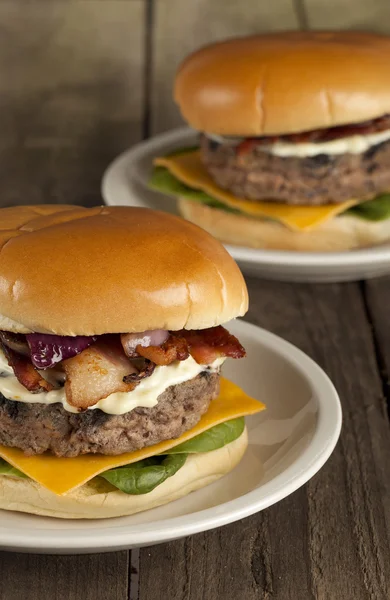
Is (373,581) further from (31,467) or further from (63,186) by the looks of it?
(63,186)

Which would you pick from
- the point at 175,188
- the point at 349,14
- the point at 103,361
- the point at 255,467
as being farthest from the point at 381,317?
the point at 349,14

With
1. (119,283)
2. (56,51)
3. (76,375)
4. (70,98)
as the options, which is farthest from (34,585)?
(56,51)

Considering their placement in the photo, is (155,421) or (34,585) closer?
(34,585)

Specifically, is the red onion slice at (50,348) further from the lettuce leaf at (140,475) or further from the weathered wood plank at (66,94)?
the weathered wood plank at (66,94)

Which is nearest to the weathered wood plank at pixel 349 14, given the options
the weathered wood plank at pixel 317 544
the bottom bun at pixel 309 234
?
the bottom bun at pixel 309 234

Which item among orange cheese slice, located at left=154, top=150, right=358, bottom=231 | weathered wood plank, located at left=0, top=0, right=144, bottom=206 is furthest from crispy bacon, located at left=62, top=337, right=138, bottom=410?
weathered wood plank, located at left=0, top=0, right=144, bottom=206

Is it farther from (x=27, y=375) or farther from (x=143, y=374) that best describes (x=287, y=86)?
(x=27, y=375)
